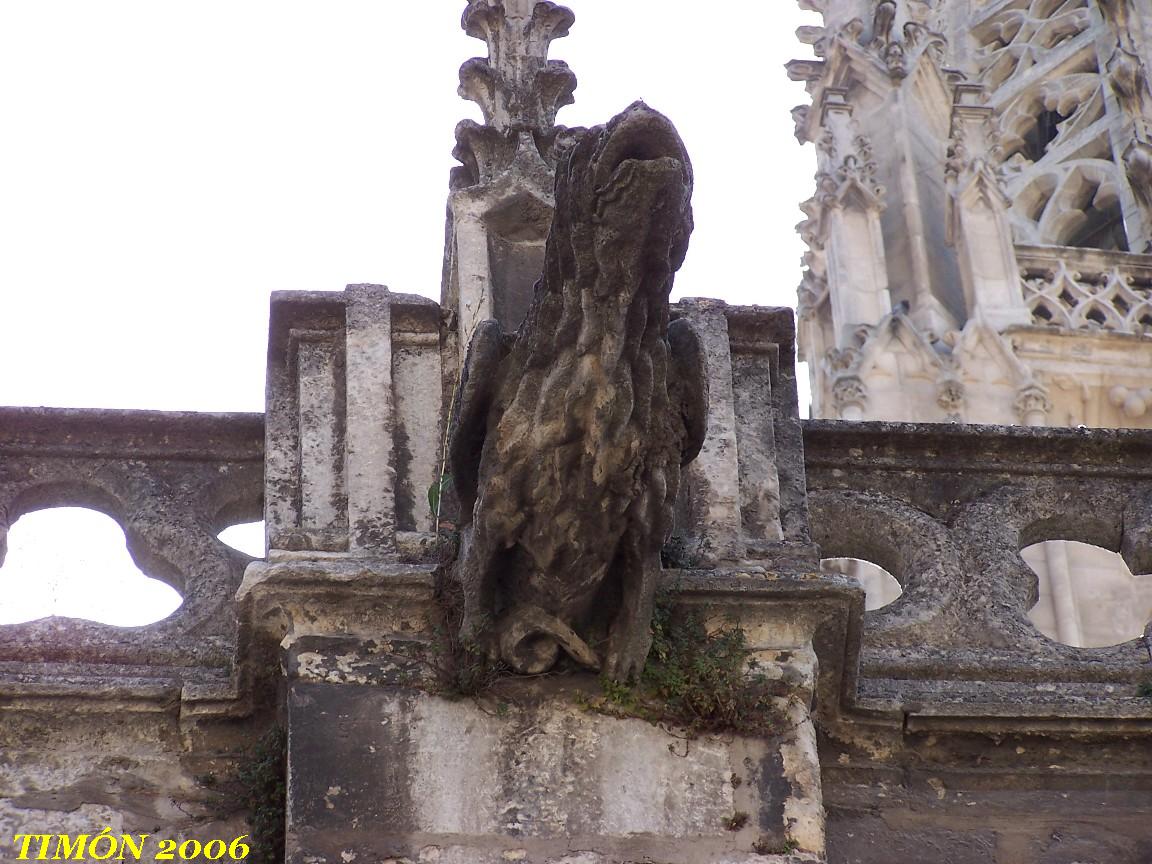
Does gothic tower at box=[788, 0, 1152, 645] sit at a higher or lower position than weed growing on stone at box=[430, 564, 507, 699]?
higher

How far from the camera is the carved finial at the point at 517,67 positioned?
321 inches

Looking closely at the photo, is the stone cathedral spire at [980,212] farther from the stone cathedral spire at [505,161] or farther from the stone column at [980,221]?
the stone cathedral spire at [505,161]

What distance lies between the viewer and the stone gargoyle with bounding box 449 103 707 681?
6.16 meters

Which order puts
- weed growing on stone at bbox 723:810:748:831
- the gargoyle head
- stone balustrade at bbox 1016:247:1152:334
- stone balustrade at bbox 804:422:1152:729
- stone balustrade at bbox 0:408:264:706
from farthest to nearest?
stone balustrade at bbox 1016:247:1152:334 → stone balustrade at bbox 804:422:1152:729 → stone balustrade at bbox 0:408:264:706 → weed growing on stone at bbox 723:810:748:831 → the gargoyle head

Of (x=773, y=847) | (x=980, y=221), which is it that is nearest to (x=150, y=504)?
(x=773, y=847)

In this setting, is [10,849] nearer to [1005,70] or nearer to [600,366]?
[600,366]

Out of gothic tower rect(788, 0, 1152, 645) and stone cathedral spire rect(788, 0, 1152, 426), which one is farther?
stone cathedral spire rect(788, 0, 1152, 426)

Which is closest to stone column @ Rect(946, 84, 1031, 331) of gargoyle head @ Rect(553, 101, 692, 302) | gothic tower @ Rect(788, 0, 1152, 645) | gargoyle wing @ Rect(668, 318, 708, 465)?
gothic tower @ Rect(788, 0, 1152, 645)

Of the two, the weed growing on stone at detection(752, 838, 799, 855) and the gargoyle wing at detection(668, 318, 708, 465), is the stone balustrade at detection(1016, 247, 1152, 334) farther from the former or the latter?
the weed growing on stone at detection(752, 838, 799, 855)

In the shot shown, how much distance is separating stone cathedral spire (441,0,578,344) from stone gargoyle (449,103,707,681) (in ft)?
3.33

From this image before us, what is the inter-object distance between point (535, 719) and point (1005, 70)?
694 inches

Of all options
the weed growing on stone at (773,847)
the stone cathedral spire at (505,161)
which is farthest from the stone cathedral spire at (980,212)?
the weed growing on stone at (773,847)

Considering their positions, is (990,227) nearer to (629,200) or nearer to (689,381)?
(689,381)

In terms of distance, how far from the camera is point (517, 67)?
827cm
